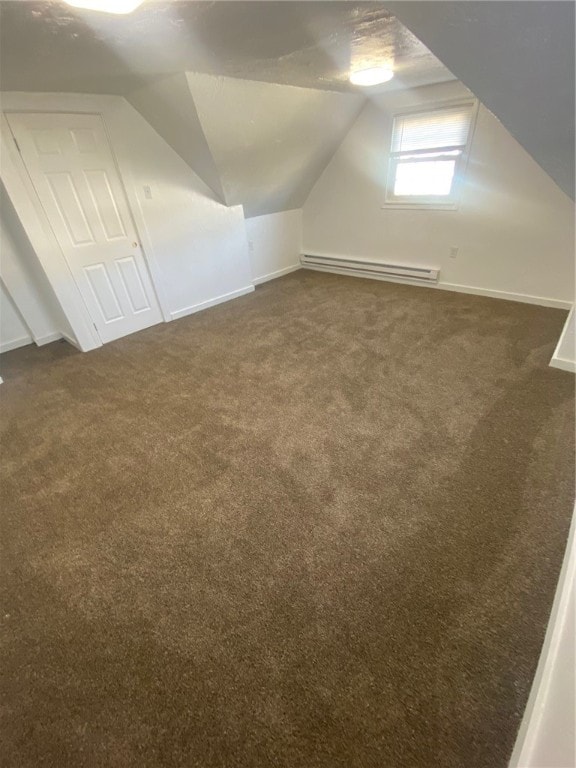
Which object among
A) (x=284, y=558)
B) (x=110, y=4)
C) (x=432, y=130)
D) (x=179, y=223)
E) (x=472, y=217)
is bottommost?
(x=284, y=558)

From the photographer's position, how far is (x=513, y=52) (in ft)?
2.67

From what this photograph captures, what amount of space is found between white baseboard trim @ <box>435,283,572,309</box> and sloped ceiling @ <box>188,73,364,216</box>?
6.93ft

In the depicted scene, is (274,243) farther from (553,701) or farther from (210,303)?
(553,701)

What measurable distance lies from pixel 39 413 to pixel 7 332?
1.49 meters

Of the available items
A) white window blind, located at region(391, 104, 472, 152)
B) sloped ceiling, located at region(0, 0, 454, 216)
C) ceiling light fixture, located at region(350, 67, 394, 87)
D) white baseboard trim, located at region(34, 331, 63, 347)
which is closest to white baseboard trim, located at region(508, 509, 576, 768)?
sloped ceiling, located at region(0, 0, 454, 216)

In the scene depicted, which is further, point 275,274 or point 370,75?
point 275,274

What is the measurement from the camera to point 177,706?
997 millimetres

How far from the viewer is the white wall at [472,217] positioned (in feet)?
9.84

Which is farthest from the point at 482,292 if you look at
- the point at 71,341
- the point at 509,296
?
the point at 71,341

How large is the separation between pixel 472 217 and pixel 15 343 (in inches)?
192

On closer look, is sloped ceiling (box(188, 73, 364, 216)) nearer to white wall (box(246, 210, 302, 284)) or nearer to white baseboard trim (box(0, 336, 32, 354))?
white wall (box(246, 210, 302, 284))

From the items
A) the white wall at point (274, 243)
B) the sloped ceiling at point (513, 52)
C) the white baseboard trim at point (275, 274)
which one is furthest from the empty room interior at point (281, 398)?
the white baseboard trim at point (275, 274)

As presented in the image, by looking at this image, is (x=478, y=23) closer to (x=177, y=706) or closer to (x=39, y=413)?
(x=177, y=706)

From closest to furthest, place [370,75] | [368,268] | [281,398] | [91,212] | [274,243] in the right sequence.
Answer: [281,398]
[370,75]
[91,212]
[368,268]
[274,243]
